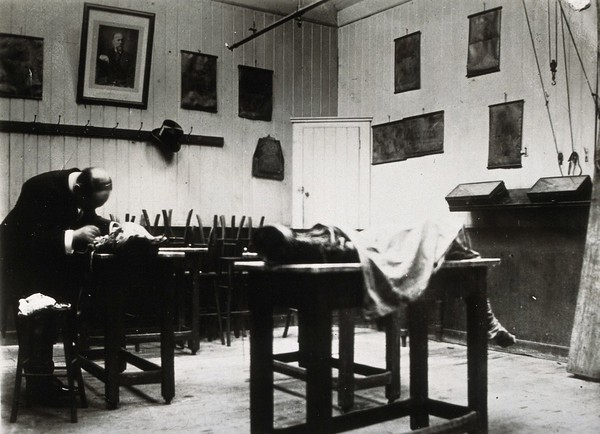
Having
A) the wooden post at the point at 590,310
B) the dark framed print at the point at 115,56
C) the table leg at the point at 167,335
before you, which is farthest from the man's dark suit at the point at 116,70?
the wooden post at the point at 590,310

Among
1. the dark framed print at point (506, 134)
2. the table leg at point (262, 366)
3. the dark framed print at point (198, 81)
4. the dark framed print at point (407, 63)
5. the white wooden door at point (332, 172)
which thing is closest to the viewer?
the table leg at point (262, 366)

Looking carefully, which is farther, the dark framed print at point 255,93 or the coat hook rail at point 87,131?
the dark framed print at point 255,93

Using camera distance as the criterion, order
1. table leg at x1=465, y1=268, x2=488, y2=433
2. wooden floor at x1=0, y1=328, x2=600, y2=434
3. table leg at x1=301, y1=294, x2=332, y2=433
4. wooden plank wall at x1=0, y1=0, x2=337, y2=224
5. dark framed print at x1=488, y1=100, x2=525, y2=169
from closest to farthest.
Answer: table leg at x1=301, y1=294, x2=332, y2=433
table leg at x1=465, y1=268, x2=488, y2=433
wooden floor at x1=0, y1=328, x2=600, y2=434
dark framed print at x1=488, y1=100, x2=525, y2=169
wooden plank wall at x1=0, y1=0, x2=337, y2=224

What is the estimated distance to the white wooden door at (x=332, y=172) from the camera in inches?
312

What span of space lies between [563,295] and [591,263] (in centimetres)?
79

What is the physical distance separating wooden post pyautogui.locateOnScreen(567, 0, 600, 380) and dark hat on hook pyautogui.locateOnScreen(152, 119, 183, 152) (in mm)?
4566

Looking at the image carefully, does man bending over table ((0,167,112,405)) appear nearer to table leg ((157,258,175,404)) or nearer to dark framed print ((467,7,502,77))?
table leg ((157,258,175,404))

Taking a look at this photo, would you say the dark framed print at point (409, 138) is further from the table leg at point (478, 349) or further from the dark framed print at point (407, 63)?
the table leg at point (478, 349)

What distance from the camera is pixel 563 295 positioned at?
19.0 ft

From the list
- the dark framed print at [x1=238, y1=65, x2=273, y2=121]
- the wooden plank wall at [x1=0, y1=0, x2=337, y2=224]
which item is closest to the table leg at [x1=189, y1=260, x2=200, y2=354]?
the wooden plank wall at [x1=0, y1=0, x2=337, y2=224]

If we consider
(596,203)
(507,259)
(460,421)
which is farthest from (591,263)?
(460,421)

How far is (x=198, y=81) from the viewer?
782 cm

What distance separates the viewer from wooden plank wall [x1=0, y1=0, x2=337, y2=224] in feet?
22.6

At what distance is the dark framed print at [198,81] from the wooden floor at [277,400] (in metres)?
3.24
